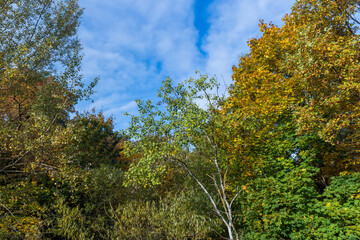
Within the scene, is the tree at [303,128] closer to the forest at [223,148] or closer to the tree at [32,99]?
the forest at [223,148]

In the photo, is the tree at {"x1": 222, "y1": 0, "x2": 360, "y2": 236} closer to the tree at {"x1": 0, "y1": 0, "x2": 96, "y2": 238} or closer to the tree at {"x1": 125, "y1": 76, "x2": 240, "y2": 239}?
the tree at {"x1": 125, "y1": 76, "x2": 240, "y2": 239}

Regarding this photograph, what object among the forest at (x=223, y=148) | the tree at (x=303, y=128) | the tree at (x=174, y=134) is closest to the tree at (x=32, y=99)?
the forest at (x=223, y=148)

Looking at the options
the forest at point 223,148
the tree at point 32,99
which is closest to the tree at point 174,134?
the forest at point 223,148

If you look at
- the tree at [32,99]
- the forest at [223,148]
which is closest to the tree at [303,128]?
the forest at [223,148]

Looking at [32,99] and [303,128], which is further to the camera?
[32,99]

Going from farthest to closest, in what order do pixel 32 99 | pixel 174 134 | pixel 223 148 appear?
pixel 32 99
pixel 223 148
pixel 174 134

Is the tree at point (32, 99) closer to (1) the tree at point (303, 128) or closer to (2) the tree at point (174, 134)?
(2) the tree at point (174, 134)

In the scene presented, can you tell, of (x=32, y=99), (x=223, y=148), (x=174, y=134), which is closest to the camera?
(x=174, y=134)

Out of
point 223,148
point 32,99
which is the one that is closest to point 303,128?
point 223,148

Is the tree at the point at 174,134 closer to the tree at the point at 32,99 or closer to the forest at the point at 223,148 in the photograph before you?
the forest at the point at 223,148

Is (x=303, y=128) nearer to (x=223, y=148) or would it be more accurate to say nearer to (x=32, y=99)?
(x=223, y=148)

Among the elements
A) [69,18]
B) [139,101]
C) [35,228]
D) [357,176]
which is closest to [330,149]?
[357,176]

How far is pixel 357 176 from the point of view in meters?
10.3

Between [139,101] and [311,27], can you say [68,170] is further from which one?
[311,27]
